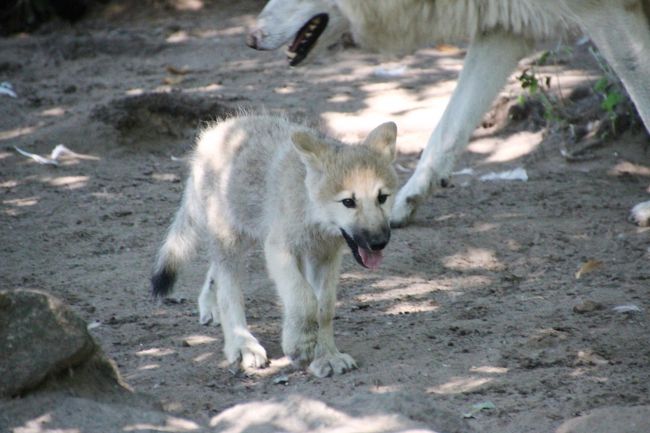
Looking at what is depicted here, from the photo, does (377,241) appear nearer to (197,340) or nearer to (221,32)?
(197,340)

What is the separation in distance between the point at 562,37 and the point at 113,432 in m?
4.30

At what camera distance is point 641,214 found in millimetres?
6543

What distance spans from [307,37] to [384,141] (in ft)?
6.76

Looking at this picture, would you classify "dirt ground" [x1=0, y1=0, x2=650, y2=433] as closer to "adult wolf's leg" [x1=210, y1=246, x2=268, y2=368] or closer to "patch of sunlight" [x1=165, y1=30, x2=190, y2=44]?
"patch of sunlight" [x1=165, y1=30, x2=190, y2=44]

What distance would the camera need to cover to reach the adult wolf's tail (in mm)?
5088

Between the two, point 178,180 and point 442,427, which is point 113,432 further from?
point 178,180

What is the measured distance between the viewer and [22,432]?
3.58 m

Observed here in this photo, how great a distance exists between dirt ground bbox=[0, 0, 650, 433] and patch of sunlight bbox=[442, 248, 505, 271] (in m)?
0.01

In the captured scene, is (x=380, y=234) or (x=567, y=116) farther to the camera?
(x=567, y=116)

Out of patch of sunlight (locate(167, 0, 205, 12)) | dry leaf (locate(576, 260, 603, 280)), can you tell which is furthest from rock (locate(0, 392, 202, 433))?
patch of sunlight (locate(167, 0, 205, 12))

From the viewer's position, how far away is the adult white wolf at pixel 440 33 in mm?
6508

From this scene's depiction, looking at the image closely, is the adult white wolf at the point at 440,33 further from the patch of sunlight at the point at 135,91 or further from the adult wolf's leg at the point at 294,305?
the patch of sunlight at the point at 135,91

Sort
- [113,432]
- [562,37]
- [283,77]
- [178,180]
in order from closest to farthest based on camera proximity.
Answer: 1. [113,432]
2. [562,37]
3. [178,180]
4. [283,77]

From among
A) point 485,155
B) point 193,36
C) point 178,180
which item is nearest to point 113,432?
point 178,180
